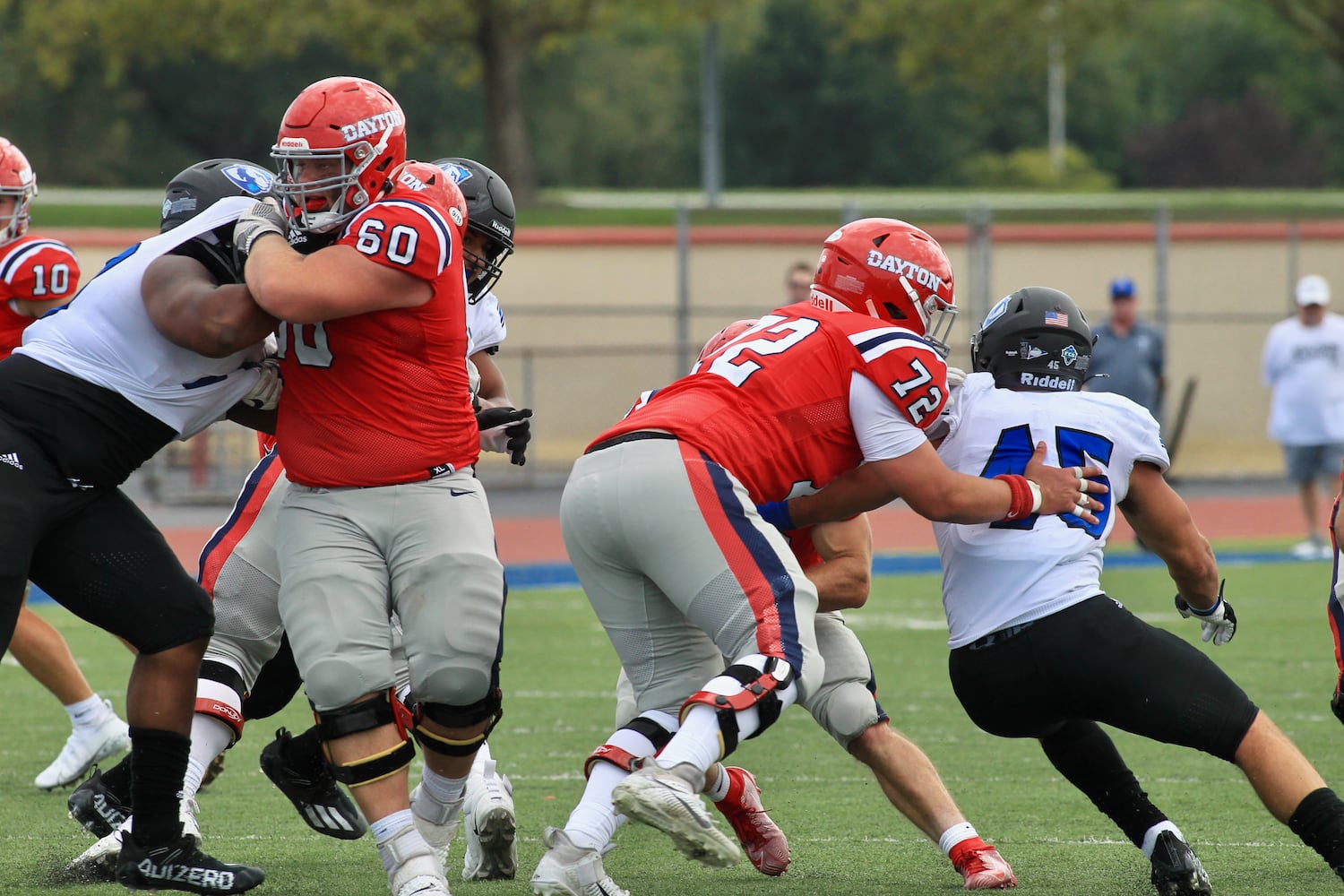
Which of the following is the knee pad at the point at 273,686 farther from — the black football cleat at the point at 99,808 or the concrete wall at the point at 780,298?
the concrete wall at the point at 780,298

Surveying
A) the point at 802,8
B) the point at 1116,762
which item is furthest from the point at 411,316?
the point at 802,8

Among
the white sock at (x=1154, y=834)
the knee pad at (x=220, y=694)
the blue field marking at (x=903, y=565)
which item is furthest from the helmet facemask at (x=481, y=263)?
the blue field marking at (x=903, y=565)

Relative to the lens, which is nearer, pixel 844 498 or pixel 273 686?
pixel 844 498

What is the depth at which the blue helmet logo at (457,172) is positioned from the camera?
Answer: 15.8 feet

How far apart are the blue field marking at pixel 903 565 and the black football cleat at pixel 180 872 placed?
7.23 metres

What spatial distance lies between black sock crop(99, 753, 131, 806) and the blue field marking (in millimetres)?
6792

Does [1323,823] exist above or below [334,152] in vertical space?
below

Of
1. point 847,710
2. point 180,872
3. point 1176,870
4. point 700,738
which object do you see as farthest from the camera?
point 847,710

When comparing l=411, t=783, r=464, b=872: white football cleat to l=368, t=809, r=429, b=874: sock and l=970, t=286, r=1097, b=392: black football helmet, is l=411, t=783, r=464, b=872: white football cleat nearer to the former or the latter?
l=368, t=809, r=429, b=874: sock

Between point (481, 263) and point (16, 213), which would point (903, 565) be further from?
point (16, 213)

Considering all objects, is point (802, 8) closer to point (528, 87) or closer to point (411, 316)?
point (528, 87)

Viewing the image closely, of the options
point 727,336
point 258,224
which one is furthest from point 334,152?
point 727,336

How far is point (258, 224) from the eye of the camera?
12.8 feet

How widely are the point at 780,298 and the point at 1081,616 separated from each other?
586 inches
